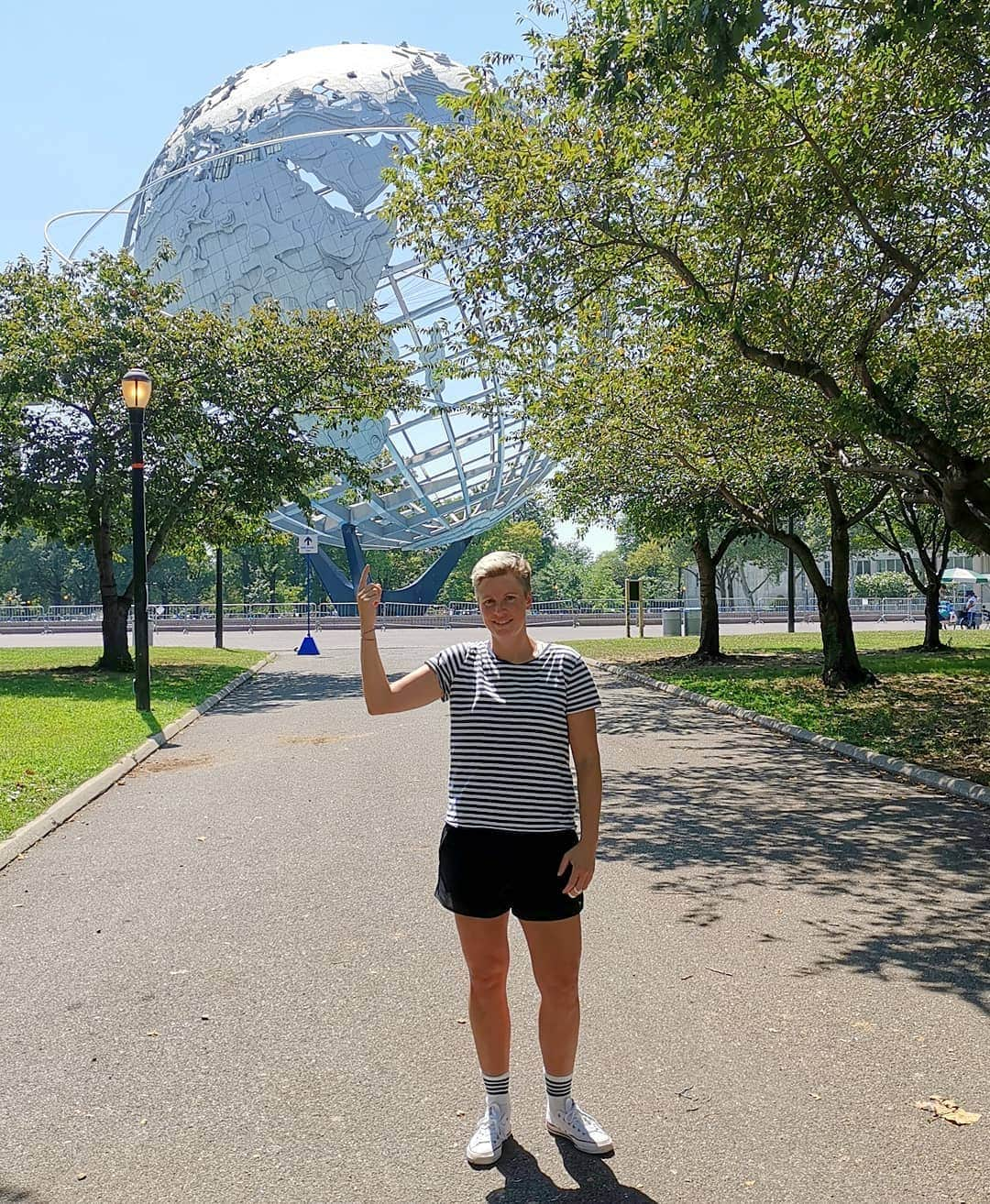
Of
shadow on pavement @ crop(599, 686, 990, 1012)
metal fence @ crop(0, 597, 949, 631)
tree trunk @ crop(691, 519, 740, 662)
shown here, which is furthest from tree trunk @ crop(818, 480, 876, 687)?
metal fence @ crop(0, 597, 949, 631)

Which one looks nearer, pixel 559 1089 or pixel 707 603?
pixel 559 1089

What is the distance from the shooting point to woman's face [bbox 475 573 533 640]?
3.53 m

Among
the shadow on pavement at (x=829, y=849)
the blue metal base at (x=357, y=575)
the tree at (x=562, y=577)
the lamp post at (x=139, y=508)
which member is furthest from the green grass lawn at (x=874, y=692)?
the tree at (x=562, y=577)

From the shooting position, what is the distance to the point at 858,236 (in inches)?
553

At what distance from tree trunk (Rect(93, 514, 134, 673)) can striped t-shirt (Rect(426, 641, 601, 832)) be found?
2187 centimetres

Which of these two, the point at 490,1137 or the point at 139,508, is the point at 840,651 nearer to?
the point at 139,508

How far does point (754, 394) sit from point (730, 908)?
1056 centimetres

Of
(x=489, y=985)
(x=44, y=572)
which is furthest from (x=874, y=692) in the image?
(x=44, y=572)

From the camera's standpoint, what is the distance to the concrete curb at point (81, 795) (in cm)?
790

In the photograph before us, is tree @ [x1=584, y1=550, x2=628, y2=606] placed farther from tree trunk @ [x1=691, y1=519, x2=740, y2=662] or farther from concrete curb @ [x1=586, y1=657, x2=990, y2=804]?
concrete curb @ [x1=586, y1=657, x2=990, y2=804]

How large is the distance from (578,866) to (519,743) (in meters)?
0.40

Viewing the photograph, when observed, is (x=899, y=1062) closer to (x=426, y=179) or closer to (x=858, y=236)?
(x=426, y=179)

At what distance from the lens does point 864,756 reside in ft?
39.6

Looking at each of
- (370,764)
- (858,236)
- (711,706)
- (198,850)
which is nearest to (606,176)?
(858,236)
